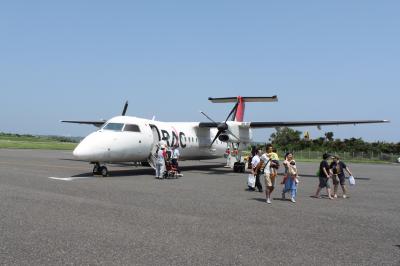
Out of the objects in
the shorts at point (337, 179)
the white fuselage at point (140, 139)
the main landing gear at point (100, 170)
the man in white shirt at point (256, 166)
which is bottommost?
the main landing gear at point (100, 170)

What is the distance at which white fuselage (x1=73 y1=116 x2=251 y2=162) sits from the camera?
17.2 m

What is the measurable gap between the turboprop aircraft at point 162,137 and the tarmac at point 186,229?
472 cm

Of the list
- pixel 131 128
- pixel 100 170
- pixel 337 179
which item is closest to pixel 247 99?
pixel 131 128

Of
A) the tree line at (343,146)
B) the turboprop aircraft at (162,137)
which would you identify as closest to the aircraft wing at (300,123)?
the turboprop aircraft at (162,137)

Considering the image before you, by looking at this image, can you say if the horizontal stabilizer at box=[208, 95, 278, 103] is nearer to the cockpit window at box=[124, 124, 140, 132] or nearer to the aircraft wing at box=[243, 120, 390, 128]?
the aircraft wing at box=[243, 120, 390, 128]

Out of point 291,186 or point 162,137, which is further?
point 162,137

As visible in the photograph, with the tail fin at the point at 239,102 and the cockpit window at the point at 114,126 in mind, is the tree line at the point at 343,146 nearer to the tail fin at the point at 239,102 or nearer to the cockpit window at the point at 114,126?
the tail fin at the point at 239,102

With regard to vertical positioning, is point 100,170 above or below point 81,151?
below

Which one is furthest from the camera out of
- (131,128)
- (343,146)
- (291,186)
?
(343,146)

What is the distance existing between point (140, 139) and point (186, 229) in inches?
483

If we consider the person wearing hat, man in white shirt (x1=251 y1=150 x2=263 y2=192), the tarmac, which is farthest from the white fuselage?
man in white shirt (x1=251 y1=150 x2=263 y2=192)

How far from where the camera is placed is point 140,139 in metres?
19.5

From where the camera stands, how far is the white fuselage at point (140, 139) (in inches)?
676

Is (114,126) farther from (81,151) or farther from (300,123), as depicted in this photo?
(300,123)
